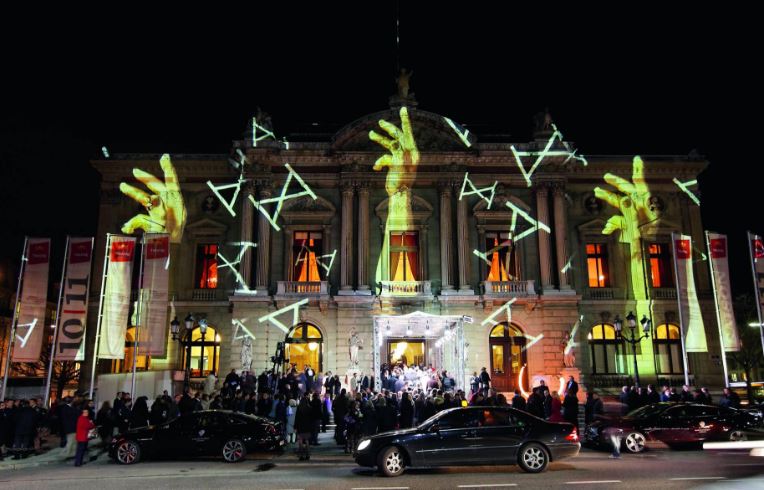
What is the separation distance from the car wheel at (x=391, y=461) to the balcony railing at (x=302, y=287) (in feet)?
62.9

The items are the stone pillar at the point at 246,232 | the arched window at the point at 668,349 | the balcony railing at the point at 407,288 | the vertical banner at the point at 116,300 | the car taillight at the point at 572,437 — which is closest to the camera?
the car taillight at the point at 572,437

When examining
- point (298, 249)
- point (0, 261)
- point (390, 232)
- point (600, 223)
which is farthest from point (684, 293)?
point (0, 261)

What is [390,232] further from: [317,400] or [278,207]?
[317,400]

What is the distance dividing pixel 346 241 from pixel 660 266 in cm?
1787

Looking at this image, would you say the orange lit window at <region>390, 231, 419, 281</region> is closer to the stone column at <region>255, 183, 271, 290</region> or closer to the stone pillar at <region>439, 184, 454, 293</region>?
the stone pillar at <region>439, 184, 454, 293</region>

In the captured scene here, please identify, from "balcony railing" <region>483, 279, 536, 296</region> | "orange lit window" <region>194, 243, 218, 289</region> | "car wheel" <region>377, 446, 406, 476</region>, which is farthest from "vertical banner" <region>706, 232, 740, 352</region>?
"orange lit window" <region>194, 243, 218, 289</region>

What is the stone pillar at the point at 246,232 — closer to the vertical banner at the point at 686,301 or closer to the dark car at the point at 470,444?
the dark car at the point at 470,444

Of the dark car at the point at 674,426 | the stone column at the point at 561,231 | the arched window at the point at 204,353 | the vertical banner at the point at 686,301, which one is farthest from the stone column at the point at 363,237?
the dark car at the point at 674,426

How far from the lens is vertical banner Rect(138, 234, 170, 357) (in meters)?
25.1

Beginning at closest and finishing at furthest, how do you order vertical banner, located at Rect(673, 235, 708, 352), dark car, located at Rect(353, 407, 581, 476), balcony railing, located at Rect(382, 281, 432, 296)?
dark car, located at Rect(353, 407, 581, 476)
vertical banner, located at Rect(673, 235, 708, 352)
balcony railing, located at Rect(382, 281, 432, 296)

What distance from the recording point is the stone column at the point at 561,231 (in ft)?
105

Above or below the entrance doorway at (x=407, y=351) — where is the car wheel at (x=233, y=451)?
below

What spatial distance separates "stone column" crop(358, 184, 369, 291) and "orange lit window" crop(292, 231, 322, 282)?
246 cm

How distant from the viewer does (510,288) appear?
31.6 metres
